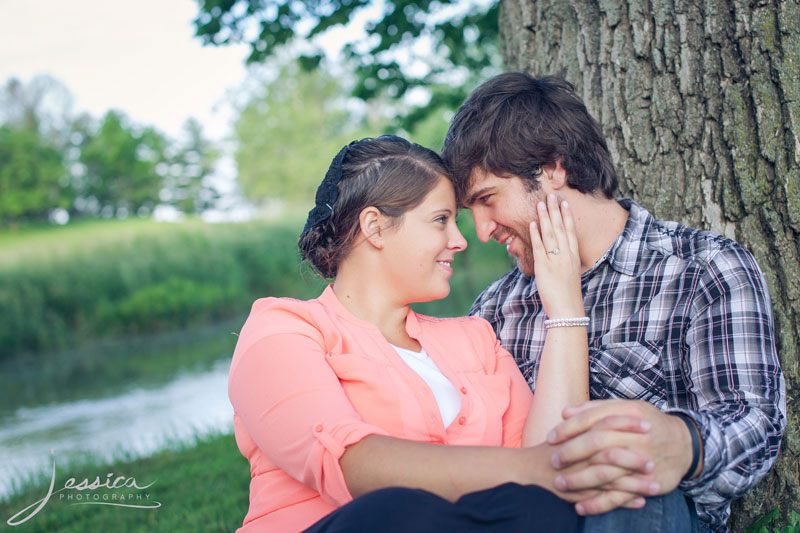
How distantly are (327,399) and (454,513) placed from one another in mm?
430

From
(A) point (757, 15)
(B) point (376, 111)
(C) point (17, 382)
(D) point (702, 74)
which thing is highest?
(A) point (757, 15)

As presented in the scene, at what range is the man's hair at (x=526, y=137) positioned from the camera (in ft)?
7.66

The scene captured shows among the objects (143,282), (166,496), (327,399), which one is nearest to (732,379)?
(327,399)

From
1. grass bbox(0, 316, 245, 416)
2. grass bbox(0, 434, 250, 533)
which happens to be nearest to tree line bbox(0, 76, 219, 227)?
grass bbox(0, 316, 245, 416)

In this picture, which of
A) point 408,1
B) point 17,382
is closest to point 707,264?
point 408,1

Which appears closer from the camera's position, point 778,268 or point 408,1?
point 778,268

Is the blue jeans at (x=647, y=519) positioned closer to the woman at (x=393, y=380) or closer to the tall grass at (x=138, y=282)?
the woman at (x=393, y=380)

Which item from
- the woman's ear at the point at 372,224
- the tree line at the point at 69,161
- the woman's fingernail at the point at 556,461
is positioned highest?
the woman's ear at the point at 372,224

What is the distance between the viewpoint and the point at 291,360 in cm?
173

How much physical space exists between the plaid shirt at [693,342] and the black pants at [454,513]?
17.8 inches

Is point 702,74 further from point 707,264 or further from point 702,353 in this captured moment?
point 702,353

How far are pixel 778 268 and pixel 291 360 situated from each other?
1.66 m

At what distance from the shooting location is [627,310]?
216cm

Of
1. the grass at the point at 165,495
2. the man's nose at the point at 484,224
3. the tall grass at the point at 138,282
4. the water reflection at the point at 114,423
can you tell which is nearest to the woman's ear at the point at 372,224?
the man's nose at the point at 484,224
